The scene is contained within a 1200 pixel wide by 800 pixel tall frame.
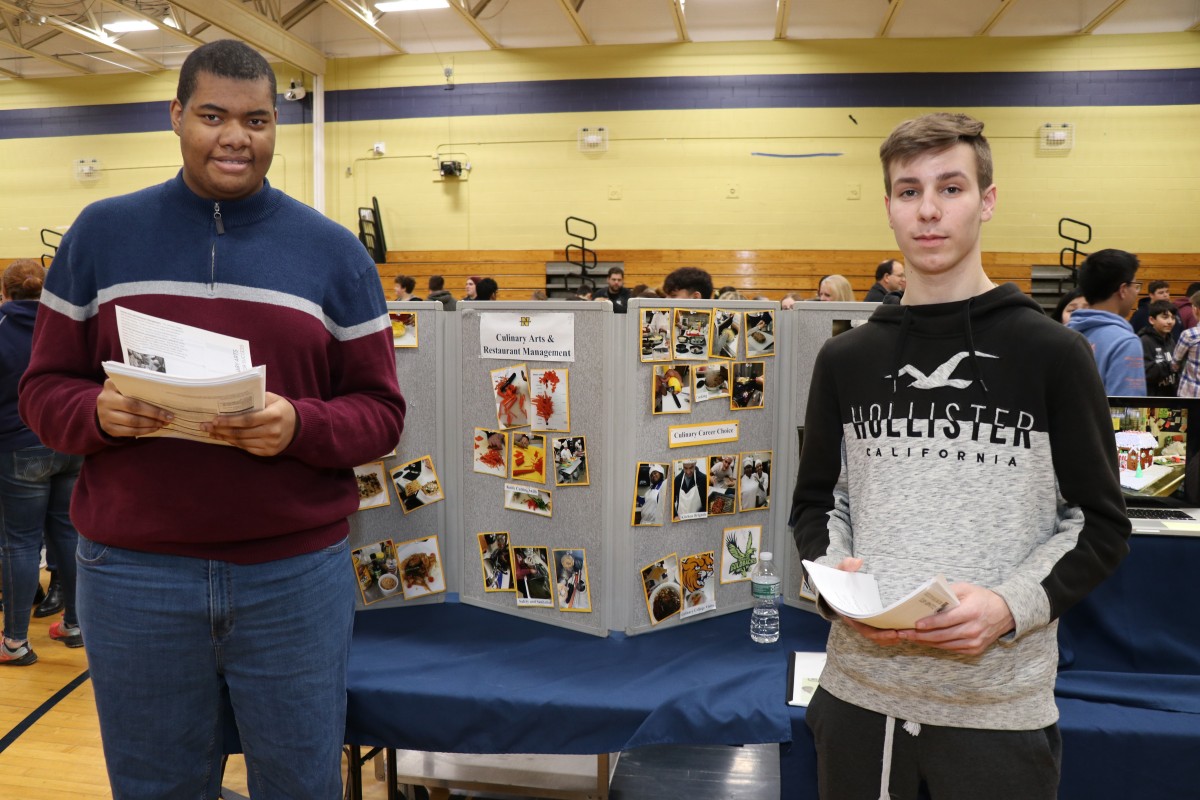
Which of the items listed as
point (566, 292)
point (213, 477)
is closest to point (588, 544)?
point (213, 477)

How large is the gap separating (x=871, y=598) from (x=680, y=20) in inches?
393

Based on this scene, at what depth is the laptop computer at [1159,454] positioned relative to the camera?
2080 millimetres

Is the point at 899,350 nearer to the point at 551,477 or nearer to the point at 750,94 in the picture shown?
the point at 551,477

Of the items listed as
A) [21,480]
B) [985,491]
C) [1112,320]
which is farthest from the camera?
[21,480]

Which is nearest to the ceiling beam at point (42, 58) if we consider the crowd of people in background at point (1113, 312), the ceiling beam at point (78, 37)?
the ceiling beam at point (78, 37)

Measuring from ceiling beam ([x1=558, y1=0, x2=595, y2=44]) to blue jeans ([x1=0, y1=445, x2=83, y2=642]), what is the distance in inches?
299

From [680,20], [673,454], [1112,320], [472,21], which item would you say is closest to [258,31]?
[472,21]

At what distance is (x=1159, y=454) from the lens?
2.12 metres

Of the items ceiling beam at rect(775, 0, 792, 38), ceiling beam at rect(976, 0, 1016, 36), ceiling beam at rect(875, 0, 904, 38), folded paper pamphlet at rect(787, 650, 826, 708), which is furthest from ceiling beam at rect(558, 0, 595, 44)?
folded paper pamphlet at rect(787, 650, 826, 708)

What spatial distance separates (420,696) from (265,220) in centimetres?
113

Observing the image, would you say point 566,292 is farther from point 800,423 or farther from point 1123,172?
point 800,423

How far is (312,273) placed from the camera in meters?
1.38

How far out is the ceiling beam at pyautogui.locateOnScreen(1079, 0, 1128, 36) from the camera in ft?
30.2

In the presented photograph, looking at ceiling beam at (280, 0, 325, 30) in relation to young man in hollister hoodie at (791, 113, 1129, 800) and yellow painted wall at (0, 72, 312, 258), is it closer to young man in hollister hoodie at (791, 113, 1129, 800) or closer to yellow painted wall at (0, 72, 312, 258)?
yellow painted wall at (0, 72, 312, 258)
